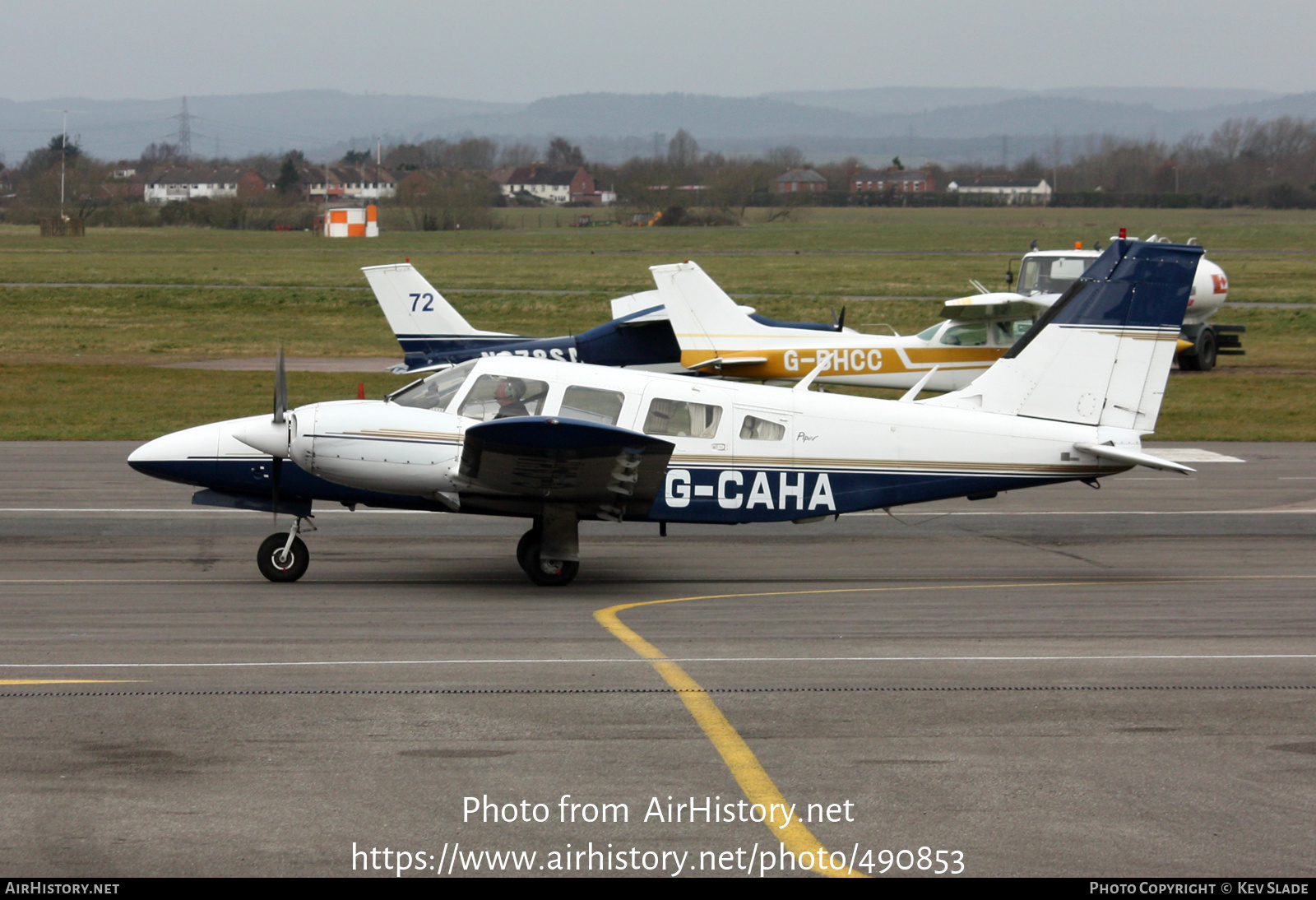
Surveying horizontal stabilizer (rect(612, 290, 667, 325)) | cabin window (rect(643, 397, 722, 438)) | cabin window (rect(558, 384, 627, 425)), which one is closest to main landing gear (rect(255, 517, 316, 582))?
cabin window (rect(558, 384, 627, 425))

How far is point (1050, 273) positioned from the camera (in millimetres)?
30312

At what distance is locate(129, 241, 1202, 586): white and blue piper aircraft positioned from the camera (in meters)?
11.9

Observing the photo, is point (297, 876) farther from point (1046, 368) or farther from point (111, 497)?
point (111, 497)

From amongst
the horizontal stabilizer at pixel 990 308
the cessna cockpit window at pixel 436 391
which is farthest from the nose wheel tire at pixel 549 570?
the horizontal stabilizer at pixel 990 308

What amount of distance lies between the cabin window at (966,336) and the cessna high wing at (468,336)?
3.32 meters

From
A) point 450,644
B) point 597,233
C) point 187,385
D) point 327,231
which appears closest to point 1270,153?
point 597,233

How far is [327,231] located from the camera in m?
104

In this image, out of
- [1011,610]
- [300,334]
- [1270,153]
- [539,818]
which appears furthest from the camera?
[1270,153]

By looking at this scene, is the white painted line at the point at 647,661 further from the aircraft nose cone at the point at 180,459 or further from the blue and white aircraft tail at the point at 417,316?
the blue and white aircraft tail at the point at 417,316

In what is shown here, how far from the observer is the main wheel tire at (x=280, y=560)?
12453 mm

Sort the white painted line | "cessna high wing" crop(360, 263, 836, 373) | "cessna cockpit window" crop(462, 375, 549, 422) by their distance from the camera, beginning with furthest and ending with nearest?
1. "cessna high wing" crop(360, 263, 836, 373)
2. "cessna cockpit window" crop(462, 375, 549, 422)
3. the white painted line

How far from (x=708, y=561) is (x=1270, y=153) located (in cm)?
19410

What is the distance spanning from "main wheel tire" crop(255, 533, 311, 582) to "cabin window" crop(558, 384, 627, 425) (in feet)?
9.31

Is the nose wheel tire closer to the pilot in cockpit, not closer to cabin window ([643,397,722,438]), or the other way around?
the pilot in cockpit
